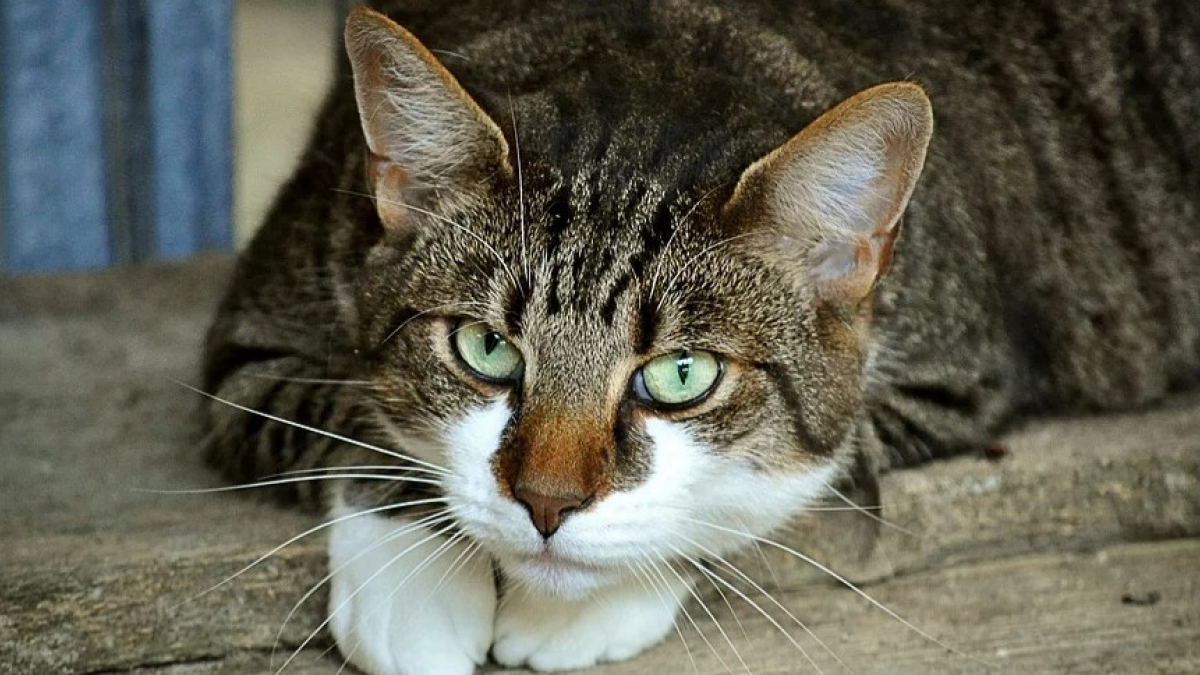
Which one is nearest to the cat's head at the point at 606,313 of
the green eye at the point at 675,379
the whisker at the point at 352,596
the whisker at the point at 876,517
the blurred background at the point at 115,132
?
the green eye at the point at 675,379

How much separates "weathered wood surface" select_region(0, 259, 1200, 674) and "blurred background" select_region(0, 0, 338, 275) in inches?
40.3

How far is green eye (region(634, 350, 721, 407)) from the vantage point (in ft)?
7.64

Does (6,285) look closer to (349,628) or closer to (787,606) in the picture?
(349,628)

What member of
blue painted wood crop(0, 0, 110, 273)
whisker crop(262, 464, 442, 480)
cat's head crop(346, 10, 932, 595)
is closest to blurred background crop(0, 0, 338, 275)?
blue painted wood crop(0, 0, 110, 273)

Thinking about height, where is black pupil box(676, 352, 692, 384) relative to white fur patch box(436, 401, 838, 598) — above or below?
above

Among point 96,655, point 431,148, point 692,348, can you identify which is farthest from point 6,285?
point 692,348

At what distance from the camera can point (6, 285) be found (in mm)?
4129

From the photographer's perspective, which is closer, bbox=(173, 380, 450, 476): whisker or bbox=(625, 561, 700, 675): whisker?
bbox=(173, 380, 450, 476): whisker

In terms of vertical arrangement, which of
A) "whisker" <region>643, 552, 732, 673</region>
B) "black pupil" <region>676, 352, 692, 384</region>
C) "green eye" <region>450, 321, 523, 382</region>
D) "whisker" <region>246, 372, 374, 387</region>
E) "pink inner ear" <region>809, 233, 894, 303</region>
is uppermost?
"pink inner ear" <region>809, 233, 894, 303</region>

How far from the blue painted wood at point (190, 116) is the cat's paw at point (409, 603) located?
2.04 meters

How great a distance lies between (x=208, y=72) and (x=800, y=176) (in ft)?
7.84

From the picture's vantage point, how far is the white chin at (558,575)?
2.32 m

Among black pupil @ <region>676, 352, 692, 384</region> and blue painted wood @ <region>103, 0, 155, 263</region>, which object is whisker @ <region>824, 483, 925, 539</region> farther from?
blue painted wood @ <region>103, 0, 155, 263</region>

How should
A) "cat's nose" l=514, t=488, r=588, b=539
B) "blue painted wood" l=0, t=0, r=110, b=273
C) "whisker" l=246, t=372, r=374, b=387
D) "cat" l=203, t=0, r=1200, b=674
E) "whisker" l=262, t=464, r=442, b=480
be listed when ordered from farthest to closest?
"blue painted wood" l=0, t=0, r=110, b=273 < "whisker" l=246, t=372, r=374, b=387 < "whisker" l=262, t=464, r=442, b=480 < "cat" l=203, t=0, r=1200, b=674 < "cat's nose" l=514, t=488, r=588, b=539
